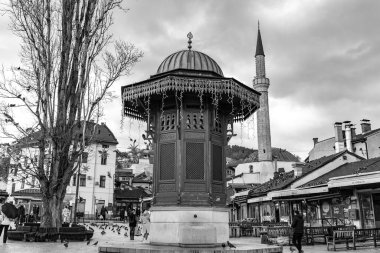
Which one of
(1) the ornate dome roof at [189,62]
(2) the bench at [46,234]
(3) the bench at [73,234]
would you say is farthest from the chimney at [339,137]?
(2) the bench at [46,234]

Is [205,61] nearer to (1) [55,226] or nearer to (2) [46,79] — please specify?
(2) [46,79]

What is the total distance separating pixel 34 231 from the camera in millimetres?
16047

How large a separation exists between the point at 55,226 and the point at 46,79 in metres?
6.36

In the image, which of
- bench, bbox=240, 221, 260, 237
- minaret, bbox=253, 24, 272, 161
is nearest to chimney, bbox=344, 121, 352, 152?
bench, bbox=240, 221, 260, 237

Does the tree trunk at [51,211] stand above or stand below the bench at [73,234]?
above

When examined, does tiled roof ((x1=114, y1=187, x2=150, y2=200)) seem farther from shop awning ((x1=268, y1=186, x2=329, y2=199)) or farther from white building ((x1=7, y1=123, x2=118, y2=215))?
shop awning ((x1=268, y1=186, x2=329, y2=199))

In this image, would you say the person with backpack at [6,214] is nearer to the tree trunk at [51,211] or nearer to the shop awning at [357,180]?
the tree trunk at [51,211]

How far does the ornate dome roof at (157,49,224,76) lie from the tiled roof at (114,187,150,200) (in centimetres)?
4073

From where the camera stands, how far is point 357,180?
18.0 metres

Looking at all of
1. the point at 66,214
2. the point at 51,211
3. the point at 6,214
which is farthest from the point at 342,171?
the point at 6,214

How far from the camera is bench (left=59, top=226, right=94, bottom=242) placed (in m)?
16.1

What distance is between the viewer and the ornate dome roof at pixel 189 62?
38.2 feet

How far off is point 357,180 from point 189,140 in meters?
10.6

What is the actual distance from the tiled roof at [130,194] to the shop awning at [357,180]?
3494cm
